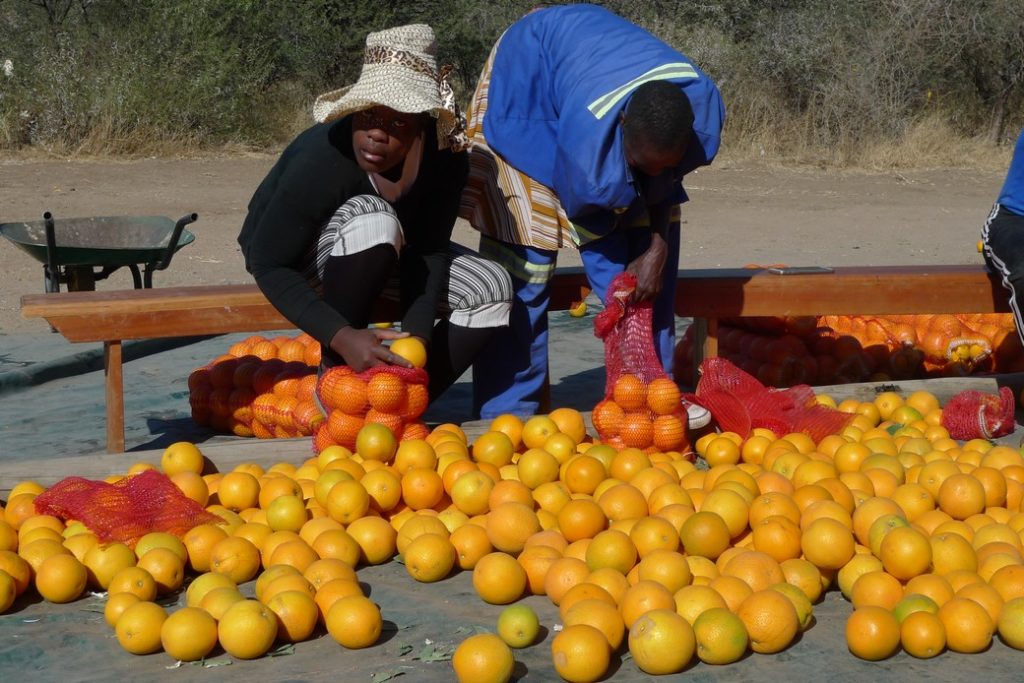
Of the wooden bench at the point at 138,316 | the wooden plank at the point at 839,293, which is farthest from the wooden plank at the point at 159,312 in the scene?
the wooden plank at the point at 839,293

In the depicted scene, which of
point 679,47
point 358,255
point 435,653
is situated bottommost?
point 679,47

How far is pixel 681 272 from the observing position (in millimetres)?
4738

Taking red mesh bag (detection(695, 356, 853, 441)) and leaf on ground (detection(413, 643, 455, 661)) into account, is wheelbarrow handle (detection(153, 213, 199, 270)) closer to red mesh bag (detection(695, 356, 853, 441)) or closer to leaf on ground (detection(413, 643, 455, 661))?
red mesh bag (detection(695, 356, 853, 441))

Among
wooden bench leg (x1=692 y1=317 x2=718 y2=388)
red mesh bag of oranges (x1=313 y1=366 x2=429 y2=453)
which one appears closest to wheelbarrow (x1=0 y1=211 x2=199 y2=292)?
red mesh bag of oranges (x1=313 y1=366 x2=429 y2=453)

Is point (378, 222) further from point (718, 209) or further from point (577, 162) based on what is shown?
point (718, 209)

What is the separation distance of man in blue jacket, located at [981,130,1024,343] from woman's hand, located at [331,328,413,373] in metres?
2.38

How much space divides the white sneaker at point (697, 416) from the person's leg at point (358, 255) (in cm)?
113

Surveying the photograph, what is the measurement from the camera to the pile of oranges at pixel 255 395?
4.24 m

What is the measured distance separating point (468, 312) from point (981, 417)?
1.87 m

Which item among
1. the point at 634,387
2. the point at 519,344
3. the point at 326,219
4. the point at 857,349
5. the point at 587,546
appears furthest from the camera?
the point at 857,349

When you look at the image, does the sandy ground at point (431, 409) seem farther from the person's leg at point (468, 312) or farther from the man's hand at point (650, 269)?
the man's hand at point (650, 269)

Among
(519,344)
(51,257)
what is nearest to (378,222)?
(519,344)

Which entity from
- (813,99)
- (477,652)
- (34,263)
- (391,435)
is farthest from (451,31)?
(477,652)

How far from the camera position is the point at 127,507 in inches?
124
